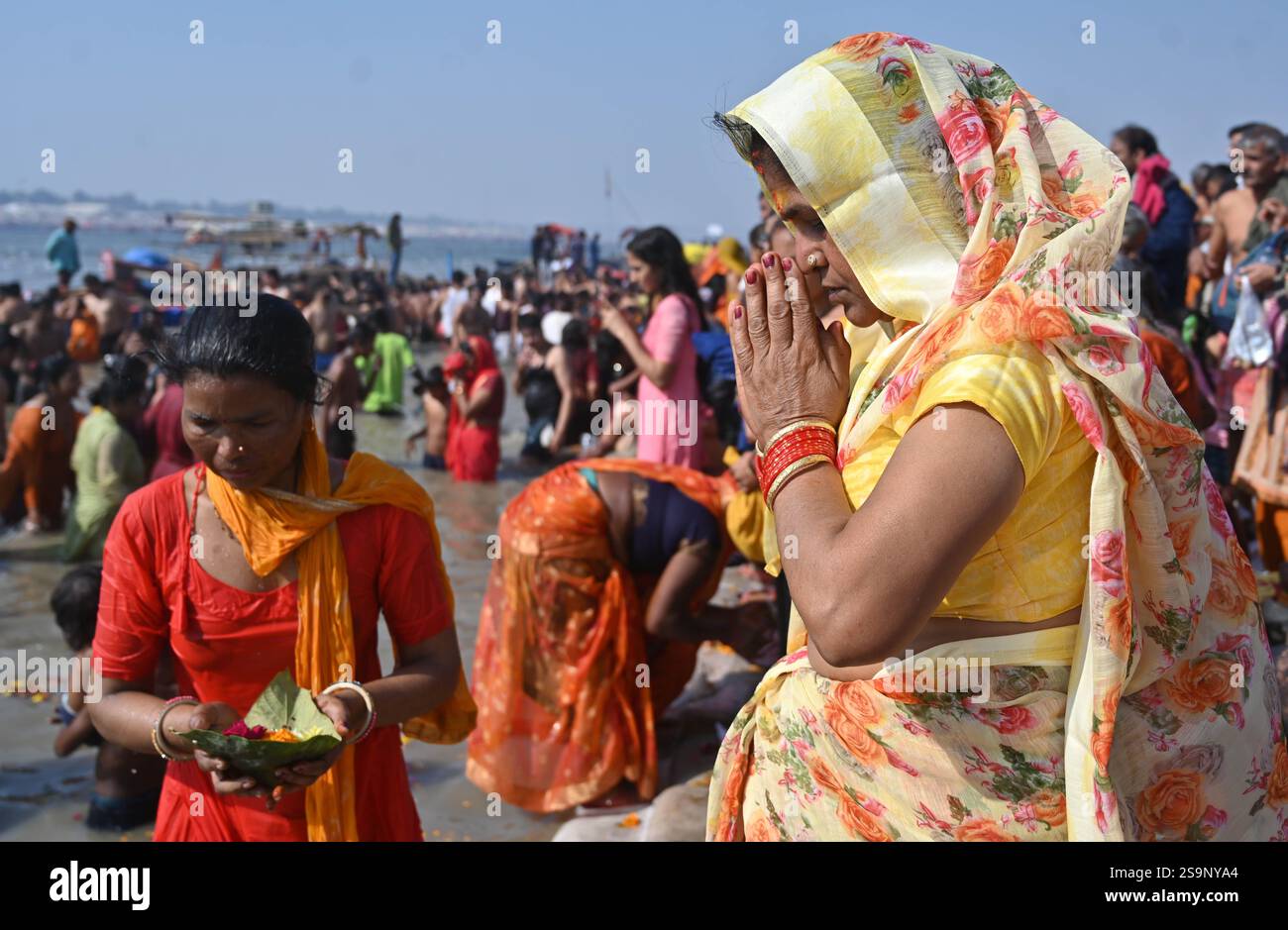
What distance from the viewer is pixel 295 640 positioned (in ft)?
8.08

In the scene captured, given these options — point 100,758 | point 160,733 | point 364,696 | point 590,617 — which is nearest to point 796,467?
point 364,696

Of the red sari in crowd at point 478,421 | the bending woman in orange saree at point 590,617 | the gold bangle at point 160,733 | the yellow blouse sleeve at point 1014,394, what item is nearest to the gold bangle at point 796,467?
the yellow blouse sleeve at point 1014,394

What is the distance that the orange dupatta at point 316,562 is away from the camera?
7.99 feet

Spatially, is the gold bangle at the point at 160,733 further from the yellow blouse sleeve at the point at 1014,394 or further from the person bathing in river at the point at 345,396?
the person bathing in river at the point at 345,396

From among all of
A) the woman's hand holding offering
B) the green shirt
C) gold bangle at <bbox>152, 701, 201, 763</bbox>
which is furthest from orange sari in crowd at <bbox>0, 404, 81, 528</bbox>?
the woman's hand holding offering

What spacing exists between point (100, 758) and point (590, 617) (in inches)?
74.9

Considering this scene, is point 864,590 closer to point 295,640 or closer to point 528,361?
point 295,640

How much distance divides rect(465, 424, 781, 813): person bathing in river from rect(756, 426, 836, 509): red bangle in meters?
2.89

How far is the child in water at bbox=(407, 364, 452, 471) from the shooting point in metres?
11.9

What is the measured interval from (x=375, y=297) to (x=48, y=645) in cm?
1791

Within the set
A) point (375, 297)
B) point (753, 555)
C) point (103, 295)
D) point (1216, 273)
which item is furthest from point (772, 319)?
point (375, 297)

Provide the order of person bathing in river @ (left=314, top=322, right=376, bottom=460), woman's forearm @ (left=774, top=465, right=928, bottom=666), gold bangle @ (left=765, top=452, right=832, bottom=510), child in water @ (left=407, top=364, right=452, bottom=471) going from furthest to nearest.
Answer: child in water @ (left=407, top=364, right=452, bottom=471), person bathing in river @ (left=314, top=322, right=376, bottom=460), gold bangle @ (left=765, top=452, right=832, bottom=510), woman's forearm @ (left=774, top=465, right=928, bottom=666)

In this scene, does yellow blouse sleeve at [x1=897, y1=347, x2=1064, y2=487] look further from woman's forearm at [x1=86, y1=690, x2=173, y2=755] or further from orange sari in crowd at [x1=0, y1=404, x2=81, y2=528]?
orange sari in crowd at [x1=0, y1=404, x2=81, y2=528]

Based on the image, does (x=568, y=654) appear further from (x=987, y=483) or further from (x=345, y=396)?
(x=345, y=396)
